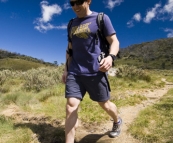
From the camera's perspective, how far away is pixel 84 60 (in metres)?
3.48

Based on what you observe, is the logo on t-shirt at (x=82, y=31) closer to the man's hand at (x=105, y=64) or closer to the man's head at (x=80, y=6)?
the man's head at (x=80, y=6)

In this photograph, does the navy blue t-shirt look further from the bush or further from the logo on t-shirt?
the bush

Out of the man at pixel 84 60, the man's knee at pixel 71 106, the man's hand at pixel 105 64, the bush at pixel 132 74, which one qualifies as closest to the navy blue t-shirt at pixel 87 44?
the man at pixel 84 60

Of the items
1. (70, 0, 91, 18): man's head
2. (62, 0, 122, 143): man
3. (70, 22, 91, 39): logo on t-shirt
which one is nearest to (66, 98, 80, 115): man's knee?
(62, 0, 122, 143): man

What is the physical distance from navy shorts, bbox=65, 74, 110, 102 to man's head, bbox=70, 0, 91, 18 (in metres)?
0.98

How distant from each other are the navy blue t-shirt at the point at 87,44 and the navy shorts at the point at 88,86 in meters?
0.10

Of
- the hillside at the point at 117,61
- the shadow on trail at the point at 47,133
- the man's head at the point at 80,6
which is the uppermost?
the hillside at the point at 117,61

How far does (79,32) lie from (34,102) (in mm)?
4140

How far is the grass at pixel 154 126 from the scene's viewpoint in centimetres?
410

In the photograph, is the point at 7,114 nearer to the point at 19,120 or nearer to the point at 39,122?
the point at 19,120

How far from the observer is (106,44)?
3.54 m

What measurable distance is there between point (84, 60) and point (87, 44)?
0.81ft

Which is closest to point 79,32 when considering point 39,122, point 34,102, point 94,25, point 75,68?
point 94,25

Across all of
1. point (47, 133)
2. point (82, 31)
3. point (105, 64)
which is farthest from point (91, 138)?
point (82, 31)
